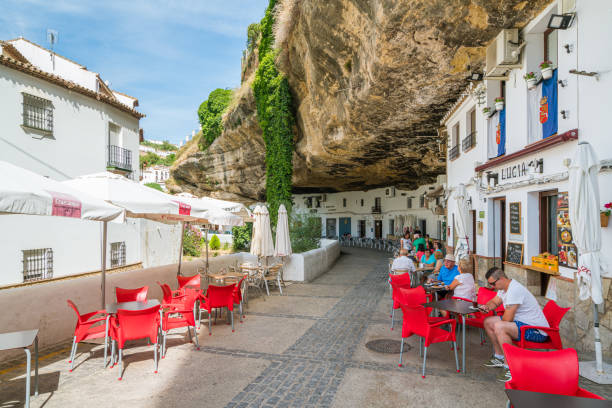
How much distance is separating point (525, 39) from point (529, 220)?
357cm

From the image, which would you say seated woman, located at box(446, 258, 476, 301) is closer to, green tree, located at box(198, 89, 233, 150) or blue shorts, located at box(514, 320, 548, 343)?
blue shorts, located at box(514, 320, 548, 343)

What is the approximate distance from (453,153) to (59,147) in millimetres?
15390

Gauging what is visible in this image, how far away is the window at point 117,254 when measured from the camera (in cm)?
1661

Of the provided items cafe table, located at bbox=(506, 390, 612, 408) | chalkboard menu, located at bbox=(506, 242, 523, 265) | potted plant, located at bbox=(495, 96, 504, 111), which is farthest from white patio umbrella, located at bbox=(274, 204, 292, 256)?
cafe table, located at bbox=(506, 390, 612, 408)

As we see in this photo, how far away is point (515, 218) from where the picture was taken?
7.75 metres

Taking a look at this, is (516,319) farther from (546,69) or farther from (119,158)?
(119,158)

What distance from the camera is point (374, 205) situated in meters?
32.4

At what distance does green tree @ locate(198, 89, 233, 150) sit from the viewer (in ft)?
85.6

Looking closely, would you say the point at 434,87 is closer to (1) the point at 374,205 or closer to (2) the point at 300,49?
(2) the point at 300,49

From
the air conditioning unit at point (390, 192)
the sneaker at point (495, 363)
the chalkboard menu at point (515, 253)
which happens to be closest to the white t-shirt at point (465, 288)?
the sneaker at point (495, 363)

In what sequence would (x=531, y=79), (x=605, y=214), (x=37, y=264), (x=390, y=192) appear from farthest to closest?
1. (x=390, y=192)
2. (x=37, y=264)
3. (x=531, y=79)
4. (x=605, y=214)

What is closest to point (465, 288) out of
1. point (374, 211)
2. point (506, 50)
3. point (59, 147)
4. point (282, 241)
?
point (506, 50)

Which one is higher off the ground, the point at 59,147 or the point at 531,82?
the point at 59,147

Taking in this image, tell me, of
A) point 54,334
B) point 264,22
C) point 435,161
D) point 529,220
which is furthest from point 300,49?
point 54,334
